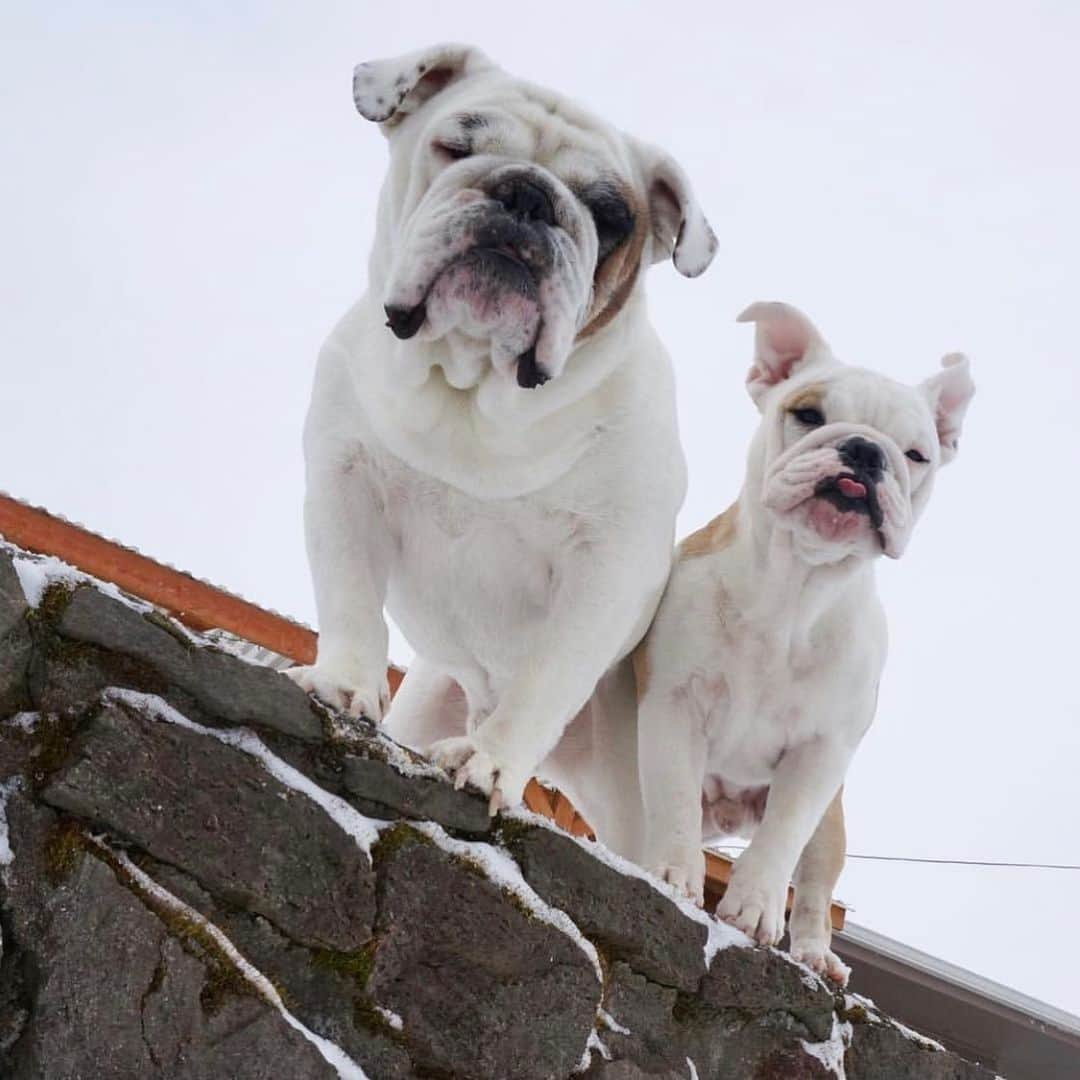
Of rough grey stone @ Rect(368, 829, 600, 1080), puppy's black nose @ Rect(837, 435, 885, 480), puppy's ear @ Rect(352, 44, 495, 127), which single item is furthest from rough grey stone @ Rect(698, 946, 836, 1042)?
puppy's ear @ Rect(352, 44, 495, 127)

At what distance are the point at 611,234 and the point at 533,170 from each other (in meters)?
0.36

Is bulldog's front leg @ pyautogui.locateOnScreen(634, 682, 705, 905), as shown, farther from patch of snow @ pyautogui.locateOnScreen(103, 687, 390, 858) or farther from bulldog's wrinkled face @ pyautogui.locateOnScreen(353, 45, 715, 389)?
patch of snow @ pyautogui.locateOnScreen(103, 687, 390, 858)

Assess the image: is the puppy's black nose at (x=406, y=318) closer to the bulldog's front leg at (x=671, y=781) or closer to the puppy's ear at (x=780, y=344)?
the bulldog's front leg at (x=671, y=781)

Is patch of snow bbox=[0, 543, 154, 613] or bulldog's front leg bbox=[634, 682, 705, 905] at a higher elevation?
bulldog's front leg bbox=[634, 682, 705, 905]

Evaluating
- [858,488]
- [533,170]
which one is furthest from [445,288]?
[858,488]

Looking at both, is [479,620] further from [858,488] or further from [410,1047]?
[410,1047]

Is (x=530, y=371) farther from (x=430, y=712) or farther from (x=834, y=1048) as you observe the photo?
(x=834, y=1048)

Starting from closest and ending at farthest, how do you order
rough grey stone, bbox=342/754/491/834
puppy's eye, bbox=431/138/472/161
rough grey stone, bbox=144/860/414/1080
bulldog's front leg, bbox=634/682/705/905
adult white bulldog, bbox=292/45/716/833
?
rough grey stone, bbox=144/860/414/1080 → rough grey stone, bbox=342/754/491/834 → adult white bulldog, bbox=292/45/716/833 → puppy's eye, bbox=431/138/472/161 → bulldog's front leg, bbox=634/682/705/905

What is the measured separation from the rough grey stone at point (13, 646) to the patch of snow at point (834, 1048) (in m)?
2.29

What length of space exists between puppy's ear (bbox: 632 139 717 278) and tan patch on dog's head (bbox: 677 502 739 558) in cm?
99

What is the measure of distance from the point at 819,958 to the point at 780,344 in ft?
6.73

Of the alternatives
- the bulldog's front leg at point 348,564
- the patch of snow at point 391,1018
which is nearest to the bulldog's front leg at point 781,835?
the bulldog's front leg at point 348,564

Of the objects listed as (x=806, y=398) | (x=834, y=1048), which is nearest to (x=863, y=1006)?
(x=834, y=1048)

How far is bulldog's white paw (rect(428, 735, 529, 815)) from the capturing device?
343cm
